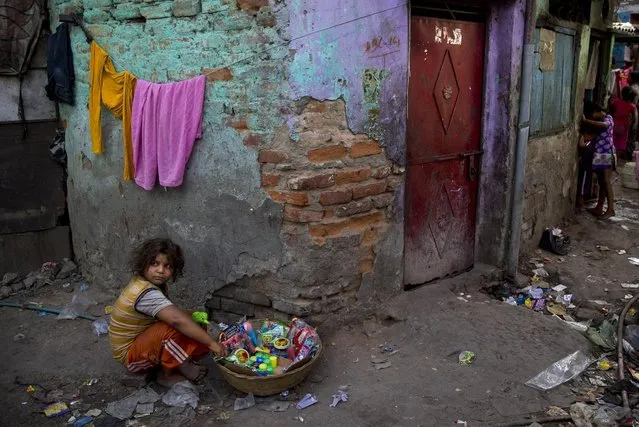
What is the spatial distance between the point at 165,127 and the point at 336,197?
4.37ft

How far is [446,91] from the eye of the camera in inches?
180

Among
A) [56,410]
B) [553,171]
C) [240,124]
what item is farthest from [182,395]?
[553,171]

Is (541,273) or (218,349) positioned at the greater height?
(218,349)

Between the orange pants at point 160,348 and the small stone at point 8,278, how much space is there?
2.52m

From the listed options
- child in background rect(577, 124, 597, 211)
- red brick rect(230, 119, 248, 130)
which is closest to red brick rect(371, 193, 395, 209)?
red brick rect(230, 119, 248, 130)

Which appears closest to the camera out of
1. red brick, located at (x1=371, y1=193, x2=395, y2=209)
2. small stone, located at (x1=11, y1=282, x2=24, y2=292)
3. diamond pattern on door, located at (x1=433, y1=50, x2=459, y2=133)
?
red brick, located at (x1=371, y1=193, x2=395, y2=209)

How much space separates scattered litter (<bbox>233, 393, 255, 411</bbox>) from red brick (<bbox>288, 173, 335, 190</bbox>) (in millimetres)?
1316

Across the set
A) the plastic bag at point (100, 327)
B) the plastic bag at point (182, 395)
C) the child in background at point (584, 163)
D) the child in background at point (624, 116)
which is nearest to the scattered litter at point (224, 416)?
the plastic bag at point (182, 395)

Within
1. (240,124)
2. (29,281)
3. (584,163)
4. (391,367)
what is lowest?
(391,367)

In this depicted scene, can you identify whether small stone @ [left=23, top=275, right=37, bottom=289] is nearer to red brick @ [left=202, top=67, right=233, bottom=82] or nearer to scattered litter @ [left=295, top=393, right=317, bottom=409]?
red brick @ [left=202, top=67, right=233, bottom=82]

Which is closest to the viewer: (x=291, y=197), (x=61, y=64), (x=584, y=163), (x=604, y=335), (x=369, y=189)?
(x=291, y=197)

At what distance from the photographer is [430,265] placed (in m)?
4.80

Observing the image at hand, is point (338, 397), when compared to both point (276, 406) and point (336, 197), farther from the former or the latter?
point (336, 197)

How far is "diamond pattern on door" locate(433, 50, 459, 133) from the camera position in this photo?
177 inches
